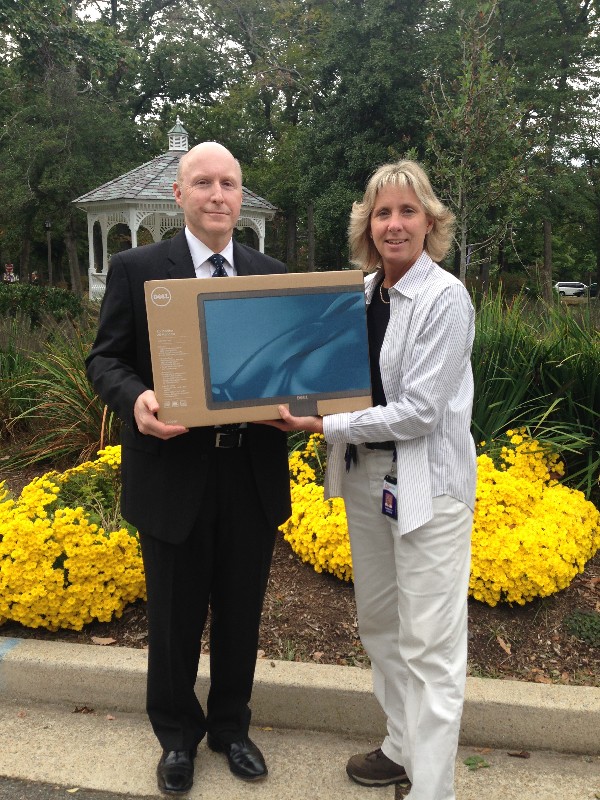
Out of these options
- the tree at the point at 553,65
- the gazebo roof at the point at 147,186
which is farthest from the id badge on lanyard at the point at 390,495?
the tree at the point at 553,65

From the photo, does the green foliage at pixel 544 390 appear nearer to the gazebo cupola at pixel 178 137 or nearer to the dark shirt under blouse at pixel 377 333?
the dark shirt under blouse at pixel 377 333

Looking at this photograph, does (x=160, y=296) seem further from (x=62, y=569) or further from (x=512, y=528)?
(x=512, y=528)

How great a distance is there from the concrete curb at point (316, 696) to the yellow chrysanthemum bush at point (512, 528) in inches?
23.7

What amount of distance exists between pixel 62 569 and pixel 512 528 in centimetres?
235

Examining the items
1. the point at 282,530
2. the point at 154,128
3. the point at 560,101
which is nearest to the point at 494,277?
the point at 560,101

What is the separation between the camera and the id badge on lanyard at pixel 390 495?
89.0 inches

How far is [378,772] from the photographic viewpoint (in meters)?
2.65

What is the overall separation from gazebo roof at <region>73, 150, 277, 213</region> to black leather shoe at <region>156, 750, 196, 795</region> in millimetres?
14429

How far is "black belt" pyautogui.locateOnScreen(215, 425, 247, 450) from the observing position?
95.7 inches

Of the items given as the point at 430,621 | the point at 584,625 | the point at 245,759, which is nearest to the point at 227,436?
the point at 430,621

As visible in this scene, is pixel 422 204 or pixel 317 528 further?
pixel 317 528

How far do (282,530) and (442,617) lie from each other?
81.3 inches

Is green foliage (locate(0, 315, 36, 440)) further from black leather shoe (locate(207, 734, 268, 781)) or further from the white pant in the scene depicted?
the white pant

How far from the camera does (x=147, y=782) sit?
2654 mm
